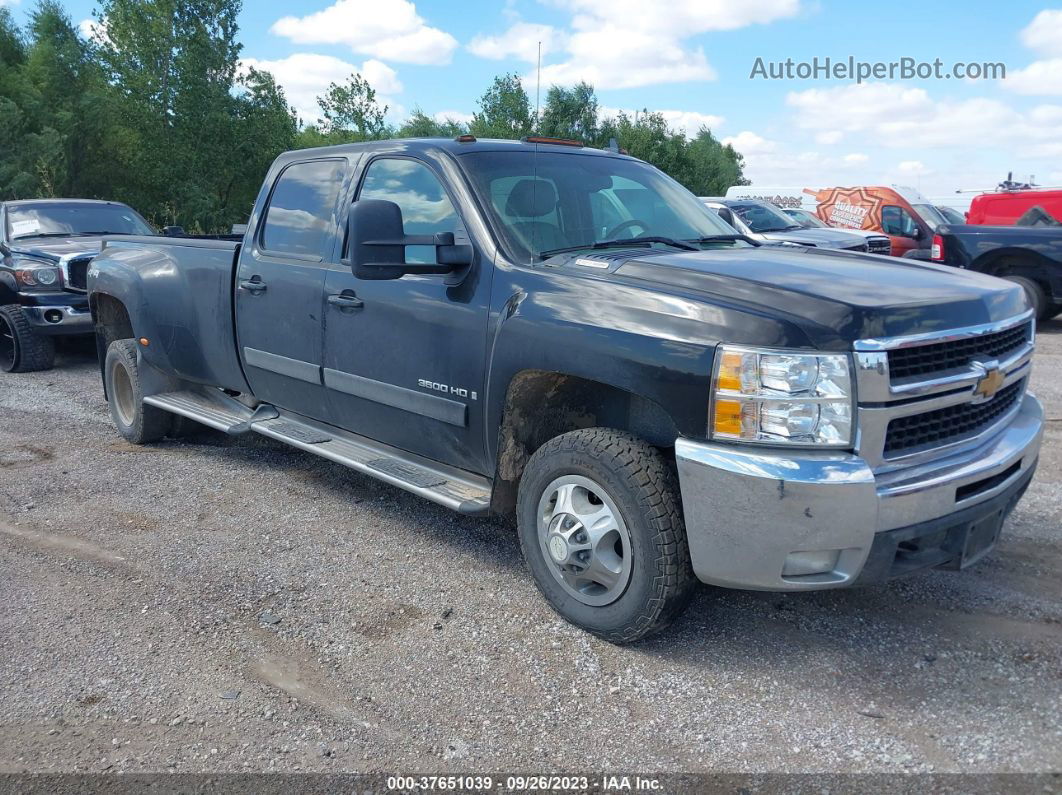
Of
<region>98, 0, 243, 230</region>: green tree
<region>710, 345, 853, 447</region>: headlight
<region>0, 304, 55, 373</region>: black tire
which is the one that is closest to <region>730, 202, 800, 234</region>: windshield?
<region>0, 304, 55, 373</region>: black tire

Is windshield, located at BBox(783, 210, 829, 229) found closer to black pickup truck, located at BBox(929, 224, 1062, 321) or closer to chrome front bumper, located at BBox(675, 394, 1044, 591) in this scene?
black pickup truck, located at BBox(929, 224, 1062, 321)

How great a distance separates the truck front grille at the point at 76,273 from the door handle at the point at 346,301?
6.00 m

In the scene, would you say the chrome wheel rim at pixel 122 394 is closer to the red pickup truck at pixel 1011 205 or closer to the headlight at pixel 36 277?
the headlight at pixel 36 277

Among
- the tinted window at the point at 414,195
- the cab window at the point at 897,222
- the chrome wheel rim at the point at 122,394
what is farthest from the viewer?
the cab window at the point at 897,222

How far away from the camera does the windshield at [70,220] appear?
994 centimetres

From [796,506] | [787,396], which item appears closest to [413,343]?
[787,396]

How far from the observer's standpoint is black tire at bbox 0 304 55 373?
357 inches

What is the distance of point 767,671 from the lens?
318cm

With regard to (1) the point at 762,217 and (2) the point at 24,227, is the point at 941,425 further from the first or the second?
(1) the point at 762,217

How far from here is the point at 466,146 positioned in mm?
4156

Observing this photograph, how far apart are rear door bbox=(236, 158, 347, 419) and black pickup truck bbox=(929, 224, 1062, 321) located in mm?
9312

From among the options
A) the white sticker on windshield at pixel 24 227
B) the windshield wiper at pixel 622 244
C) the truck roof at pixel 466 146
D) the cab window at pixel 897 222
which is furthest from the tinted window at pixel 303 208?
the cab window at pixel 897 222

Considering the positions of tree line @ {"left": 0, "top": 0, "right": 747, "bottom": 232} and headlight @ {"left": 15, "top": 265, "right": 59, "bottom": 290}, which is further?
tree line @ {"left": 0, "top": 0, "right": 747, "bottom": 232}

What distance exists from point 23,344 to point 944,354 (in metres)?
8.99
